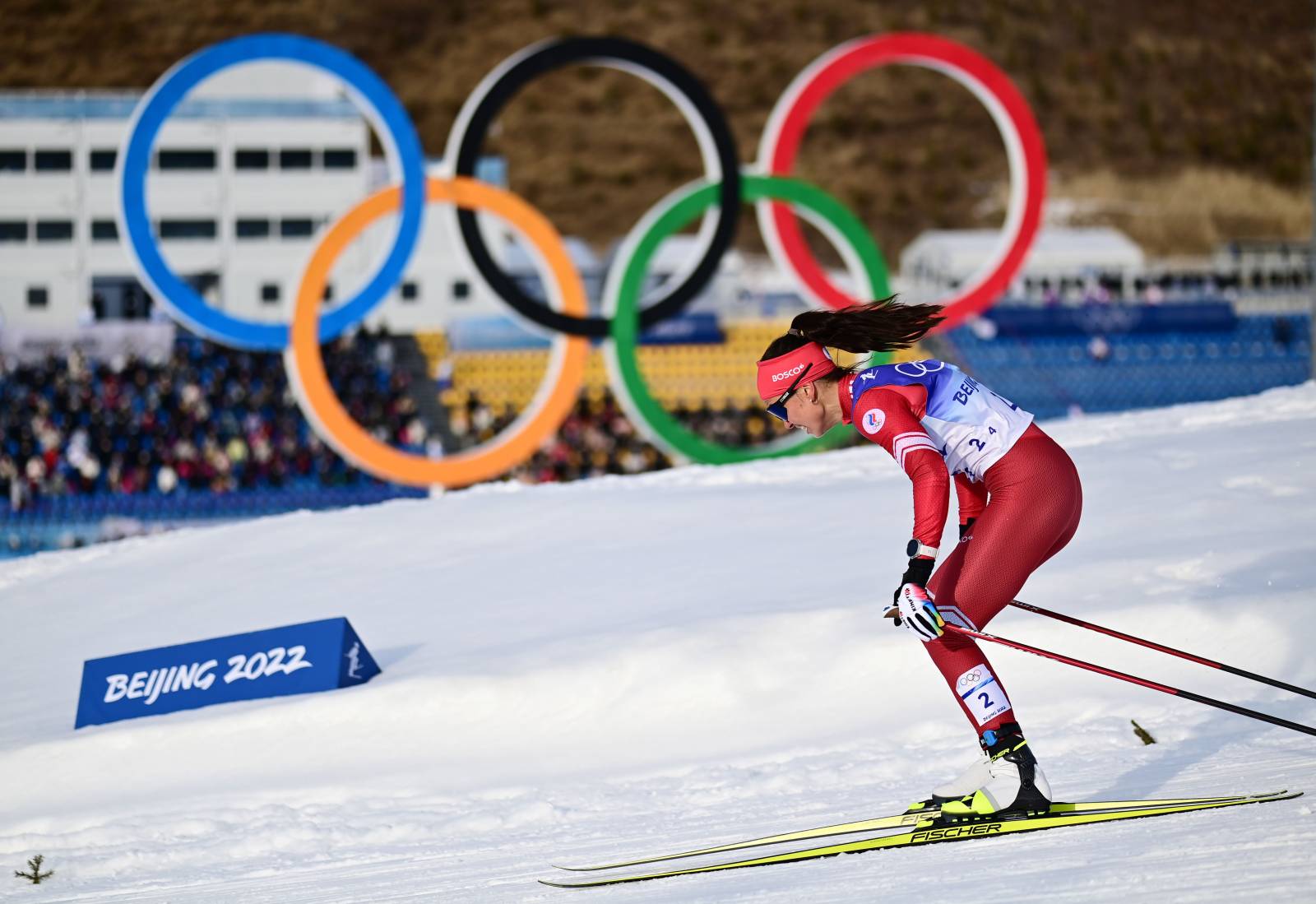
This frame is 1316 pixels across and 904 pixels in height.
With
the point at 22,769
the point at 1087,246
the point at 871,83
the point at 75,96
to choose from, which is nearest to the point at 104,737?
the point at 22,769

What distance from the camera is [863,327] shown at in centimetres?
489

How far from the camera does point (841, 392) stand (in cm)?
493

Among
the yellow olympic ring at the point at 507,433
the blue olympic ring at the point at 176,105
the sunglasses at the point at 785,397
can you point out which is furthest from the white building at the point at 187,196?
the sunglasses at the point at 785,397

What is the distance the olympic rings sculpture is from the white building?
617 inches

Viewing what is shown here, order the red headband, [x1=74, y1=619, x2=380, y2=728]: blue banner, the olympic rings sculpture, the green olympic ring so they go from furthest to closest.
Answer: the green olympic ring, the olympic rings sculpture, [x1=74, y1=619, x2=380, y2=728]: blue banner, the red headband

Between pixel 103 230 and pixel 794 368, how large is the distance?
34.9 m

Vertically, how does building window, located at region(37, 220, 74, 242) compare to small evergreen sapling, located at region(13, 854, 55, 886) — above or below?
above

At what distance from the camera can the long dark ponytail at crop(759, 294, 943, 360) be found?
488cm

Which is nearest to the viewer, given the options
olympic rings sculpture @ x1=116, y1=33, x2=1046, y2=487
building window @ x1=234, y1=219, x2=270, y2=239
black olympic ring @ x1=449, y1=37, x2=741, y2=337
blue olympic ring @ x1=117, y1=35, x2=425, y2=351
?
blue olympic ring @ x1=117, y1=35, x2=425, y2=351

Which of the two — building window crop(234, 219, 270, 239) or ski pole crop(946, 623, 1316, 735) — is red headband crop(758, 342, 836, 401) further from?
building window crop(234, 219, 270, 239)

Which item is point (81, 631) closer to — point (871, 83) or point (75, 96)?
point (75, 96)

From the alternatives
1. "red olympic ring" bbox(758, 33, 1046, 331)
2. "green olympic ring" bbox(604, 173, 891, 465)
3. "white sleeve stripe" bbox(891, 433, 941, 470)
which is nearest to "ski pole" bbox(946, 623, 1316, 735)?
"white sleeve stripe" bbox(891, 433, 941, 470)

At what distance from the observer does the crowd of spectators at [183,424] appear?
77.3 ft

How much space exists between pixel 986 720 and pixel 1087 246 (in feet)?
136
